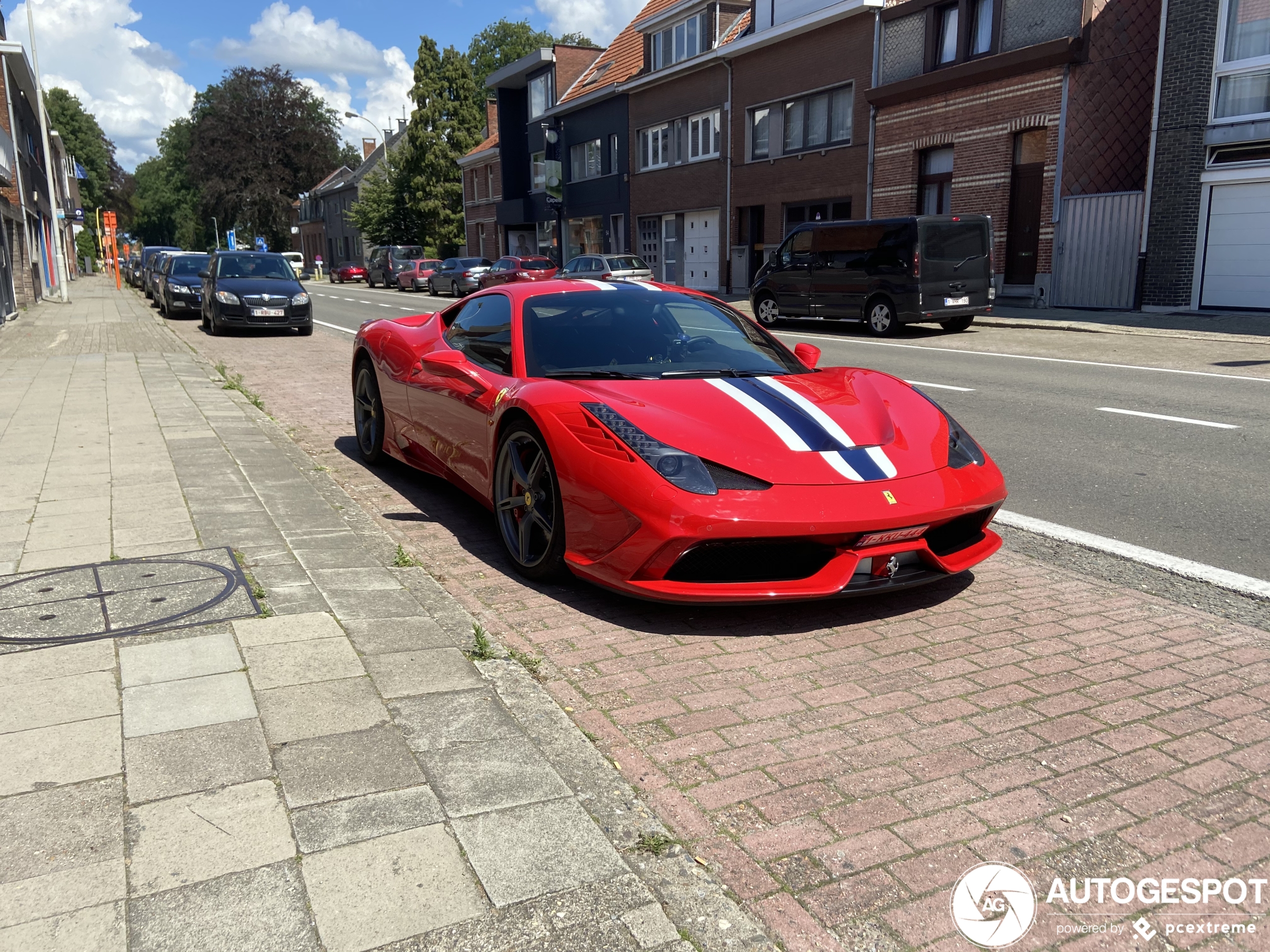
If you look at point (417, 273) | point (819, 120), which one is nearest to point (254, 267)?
point (819, 120)

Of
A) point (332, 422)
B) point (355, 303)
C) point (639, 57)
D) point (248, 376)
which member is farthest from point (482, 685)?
point (639, 57)

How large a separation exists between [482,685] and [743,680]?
903 mm

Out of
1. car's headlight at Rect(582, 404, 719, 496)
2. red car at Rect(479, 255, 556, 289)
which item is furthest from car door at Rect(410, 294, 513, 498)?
red car at Rect(479, 255, 556, 289)

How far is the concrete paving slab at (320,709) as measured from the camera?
2930mm

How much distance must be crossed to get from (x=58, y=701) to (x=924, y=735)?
2.68 meters

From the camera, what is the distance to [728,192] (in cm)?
3184

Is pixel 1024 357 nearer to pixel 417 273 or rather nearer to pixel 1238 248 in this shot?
pixel 1238 248

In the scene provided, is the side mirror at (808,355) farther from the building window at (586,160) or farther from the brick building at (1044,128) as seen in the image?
the building window at (586,160)

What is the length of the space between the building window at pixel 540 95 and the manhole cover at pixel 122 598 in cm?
4400

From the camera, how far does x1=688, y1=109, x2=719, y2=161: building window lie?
1289 inches

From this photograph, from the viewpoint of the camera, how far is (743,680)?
349 centimetres

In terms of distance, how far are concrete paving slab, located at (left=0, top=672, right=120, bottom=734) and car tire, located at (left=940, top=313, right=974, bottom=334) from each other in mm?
16771

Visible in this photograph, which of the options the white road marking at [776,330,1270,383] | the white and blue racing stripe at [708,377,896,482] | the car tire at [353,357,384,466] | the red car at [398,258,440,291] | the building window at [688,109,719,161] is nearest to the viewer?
the white and blue racing stripe at [708,377,896,482]

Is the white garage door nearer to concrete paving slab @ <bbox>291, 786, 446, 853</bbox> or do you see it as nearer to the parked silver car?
the parked silver car
